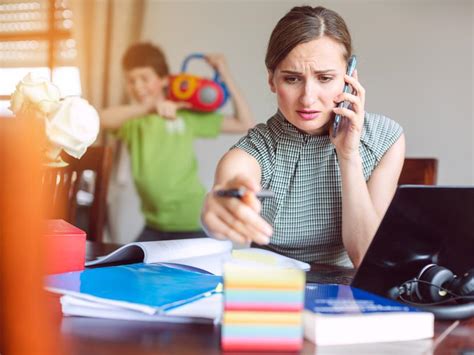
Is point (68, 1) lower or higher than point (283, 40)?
higher

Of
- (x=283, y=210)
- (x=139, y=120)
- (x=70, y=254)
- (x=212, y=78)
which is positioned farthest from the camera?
(x=212, y=78)

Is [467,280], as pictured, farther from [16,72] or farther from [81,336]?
[16,72]

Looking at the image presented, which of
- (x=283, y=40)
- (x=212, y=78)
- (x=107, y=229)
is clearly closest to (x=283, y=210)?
(x=283, y=40)

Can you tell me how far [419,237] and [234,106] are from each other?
275 cm

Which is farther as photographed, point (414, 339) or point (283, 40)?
point (283, 40)

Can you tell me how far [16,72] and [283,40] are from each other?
10.1 feet

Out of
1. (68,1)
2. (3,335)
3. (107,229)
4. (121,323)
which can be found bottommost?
(107,229)

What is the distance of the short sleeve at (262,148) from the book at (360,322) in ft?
2.25

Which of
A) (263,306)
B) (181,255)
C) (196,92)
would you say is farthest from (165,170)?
(263,306)

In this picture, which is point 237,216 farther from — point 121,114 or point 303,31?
point 121,114

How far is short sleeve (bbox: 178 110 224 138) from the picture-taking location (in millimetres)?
3654

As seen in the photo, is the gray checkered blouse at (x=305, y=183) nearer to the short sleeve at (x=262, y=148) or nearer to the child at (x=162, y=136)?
the short sleeve at (x=262, y=148)

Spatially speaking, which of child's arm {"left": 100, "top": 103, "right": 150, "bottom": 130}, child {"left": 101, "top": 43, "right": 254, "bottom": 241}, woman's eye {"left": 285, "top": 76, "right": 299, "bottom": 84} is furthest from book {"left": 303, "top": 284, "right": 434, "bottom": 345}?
child's arm {"left": 100, "top": 103, "right": 150, "bottom": 130}

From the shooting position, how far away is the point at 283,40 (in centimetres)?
141
